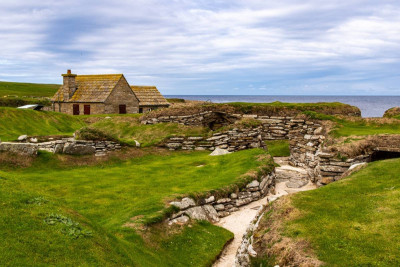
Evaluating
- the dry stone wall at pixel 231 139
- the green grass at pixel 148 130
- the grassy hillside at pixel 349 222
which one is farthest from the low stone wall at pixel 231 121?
the grassy hillside at pixel 349 222

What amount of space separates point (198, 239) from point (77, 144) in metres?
11.6

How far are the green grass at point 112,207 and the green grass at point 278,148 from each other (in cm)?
693

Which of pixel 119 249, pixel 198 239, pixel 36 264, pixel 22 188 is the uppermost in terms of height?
pixel 22 188

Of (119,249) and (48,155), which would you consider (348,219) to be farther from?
(48,155)

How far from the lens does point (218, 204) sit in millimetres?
13312

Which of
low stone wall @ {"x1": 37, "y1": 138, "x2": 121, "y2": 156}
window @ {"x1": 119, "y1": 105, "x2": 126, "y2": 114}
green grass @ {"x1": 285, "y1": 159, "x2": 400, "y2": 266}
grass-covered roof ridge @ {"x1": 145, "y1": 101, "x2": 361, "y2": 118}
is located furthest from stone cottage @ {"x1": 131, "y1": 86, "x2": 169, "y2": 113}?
green grass @ {"x1": 285, "y1": 159, "x2": 400, "y2": 266}

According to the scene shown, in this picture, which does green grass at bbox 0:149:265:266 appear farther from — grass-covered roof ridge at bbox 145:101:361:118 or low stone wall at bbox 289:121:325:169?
grass-covered roof ridge at bbox 145:101:361:118

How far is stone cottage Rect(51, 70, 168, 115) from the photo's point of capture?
47.3 meters

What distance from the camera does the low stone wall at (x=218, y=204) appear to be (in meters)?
A: 11.8

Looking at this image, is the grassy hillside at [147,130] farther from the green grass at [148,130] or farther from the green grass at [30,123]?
the green grass at [30,123]

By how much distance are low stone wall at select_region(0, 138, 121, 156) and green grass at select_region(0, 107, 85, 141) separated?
212 inches

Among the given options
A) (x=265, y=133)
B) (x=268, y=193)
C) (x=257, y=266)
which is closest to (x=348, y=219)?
(x=257, y=266)

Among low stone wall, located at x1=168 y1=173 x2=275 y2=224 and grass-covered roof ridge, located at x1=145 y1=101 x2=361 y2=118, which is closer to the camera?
low stone wall, located at x1=168 y1=173 x2=275 y2=224

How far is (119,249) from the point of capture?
24.1 feet
